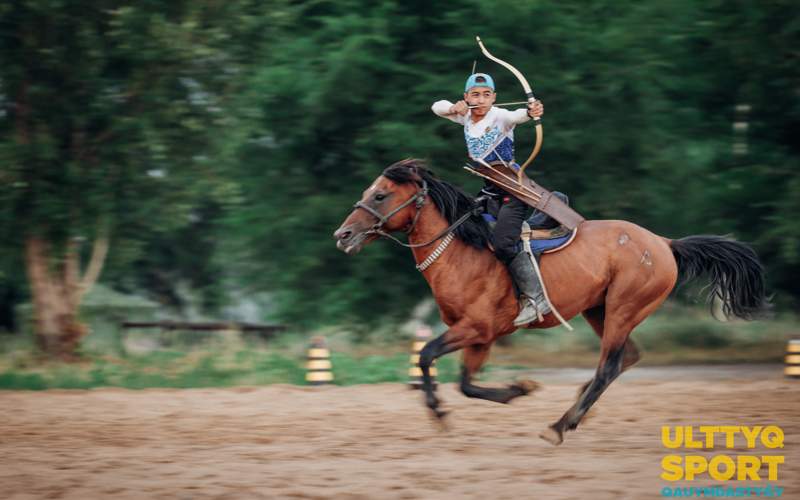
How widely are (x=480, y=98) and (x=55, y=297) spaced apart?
31.3ft

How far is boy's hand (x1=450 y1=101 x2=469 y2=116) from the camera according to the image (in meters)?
8.87

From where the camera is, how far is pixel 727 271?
31.1 ft

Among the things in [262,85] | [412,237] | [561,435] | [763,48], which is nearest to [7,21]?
[262,85]

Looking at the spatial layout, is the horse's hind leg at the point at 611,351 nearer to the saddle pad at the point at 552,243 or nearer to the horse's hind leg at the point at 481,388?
the horse's hind leg at the point at 481,388

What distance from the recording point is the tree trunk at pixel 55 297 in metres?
15.5

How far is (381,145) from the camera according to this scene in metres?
17.0

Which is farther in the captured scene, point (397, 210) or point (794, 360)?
point (794, 360)

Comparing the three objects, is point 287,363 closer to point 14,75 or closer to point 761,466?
point 14,75

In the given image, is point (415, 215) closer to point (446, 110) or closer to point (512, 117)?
point (446, 110)

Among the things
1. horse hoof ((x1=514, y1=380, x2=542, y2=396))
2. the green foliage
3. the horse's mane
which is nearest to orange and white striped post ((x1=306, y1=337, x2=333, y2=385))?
the green foliage

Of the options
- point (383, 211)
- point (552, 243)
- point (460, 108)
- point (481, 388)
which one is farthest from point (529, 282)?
point (460, 108)

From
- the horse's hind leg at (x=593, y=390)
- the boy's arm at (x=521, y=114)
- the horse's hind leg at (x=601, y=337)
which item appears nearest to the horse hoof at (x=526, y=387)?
the horse's hind leg at (x=593, y=390)

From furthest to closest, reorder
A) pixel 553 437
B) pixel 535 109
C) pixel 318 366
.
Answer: pixel 318 366
pixel 535 109
pixel 553 437

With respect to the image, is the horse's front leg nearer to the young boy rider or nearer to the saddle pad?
the young boy rider
